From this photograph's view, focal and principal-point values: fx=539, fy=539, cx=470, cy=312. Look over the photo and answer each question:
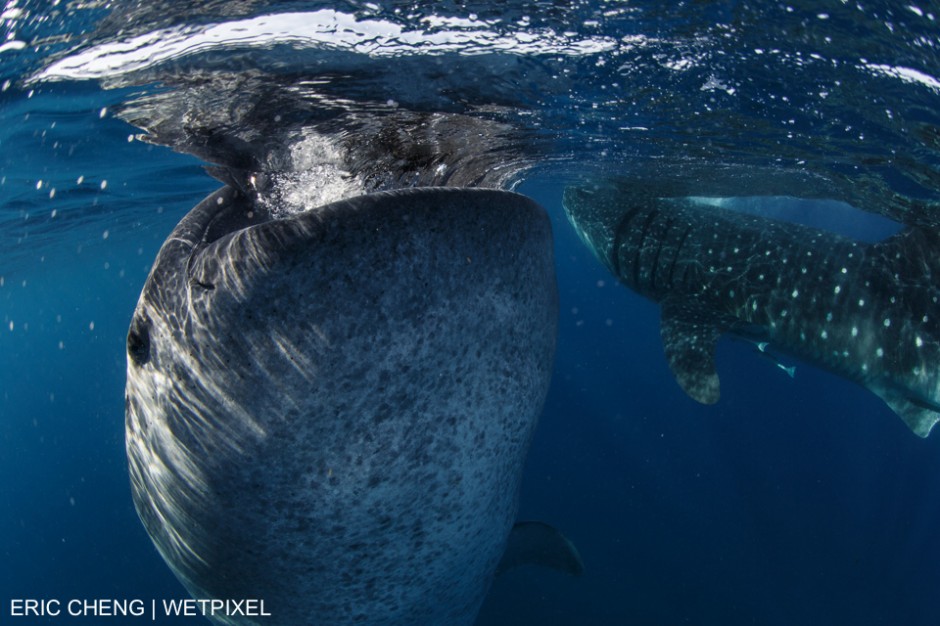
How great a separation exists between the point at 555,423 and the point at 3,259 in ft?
70.9

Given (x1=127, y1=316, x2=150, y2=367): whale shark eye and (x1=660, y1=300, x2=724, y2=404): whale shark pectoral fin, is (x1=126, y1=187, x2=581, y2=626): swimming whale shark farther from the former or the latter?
(x1=660, y1=300, x2=724, y2=404): whale shark pectoral fin

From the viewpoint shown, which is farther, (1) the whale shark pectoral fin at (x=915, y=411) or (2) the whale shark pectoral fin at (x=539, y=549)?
(1) the whale shark pectoral fin at (x=915, y=411)

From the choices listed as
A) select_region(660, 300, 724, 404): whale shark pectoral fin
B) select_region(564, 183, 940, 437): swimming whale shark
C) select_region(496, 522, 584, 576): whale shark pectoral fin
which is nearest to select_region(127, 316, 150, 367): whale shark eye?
select_region(496, 522, 584, 576): whale shark pectoral fin

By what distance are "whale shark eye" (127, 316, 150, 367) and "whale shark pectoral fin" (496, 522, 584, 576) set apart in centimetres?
358

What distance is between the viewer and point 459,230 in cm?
182

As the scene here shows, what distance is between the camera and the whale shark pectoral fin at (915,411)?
259 inches

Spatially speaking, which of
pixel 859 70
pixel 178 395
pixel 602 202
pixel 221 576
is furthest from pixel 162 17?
pixel 602 202

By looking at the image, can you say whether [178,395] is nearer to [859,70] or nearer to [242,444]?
[242,444]

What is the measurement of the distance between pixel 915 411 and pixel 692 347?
Answer: 2919mm

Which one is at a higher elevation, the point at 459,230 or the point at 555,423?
the point at 459,230

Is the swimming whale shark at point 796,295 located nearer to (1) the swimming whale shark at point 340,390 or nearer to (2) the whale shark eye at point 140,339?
(1) the swimming whale shark at point 340,390

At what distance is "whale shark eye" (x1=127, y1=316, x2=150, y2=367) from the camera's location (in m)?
2.11

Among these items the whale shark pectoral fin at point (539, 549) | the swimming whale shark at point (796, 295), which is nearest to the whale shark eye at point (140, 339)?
the whale shark pectoral fin at point (539, 549)

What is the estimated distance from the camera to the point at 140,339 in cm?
212
